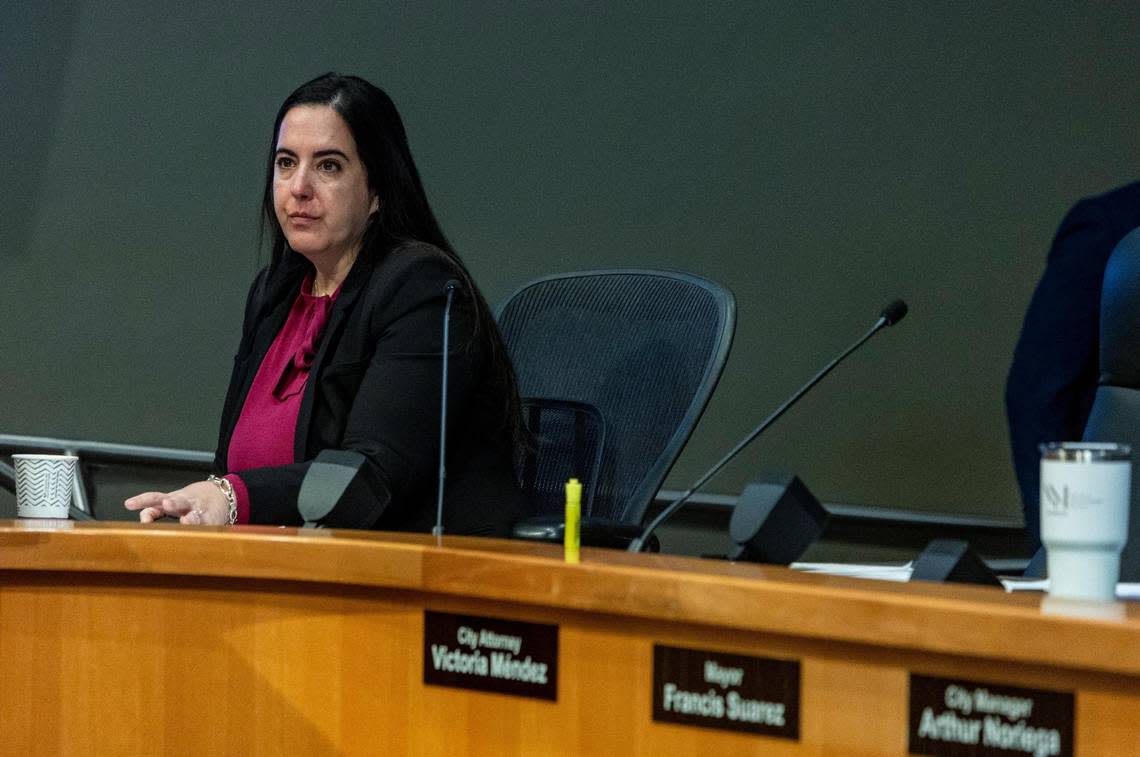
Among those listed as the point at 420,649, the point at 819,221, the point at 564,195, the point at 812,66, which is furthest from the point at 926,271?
the point at 420,649

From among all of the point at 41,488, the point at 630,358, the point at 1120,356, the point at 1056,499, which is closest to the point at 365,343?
the point at 630,358

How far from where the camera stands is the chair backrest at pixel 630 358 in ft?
6.75

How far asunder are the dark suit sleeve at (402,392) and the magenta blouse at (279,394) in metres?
0.10

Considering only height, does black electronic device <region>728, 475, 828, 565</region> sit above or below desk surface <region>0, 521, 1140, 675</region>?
above

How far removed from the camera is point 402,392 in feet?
6.26

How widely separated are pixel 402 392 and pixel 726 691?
979mm

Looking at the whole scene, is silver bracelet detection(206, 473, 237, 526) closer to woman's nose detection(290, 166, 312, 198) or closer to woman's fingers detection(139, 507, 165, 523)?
woman's fingers detection(139, 507, 165, 523)

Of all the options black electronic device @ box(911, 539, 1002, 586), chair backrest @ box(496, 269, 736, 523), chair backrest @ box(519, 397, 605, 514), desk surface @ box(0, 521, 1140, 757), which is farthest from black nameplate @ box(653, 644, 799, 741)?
chair backrest @ box(519, 397, 605, 514)

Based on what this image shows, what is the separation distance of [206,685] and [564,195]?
205cm

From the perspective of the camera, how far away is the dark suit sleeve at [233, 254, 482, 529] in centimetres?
177

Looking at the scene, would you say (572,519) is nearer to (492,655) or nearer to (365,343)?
(492,655)

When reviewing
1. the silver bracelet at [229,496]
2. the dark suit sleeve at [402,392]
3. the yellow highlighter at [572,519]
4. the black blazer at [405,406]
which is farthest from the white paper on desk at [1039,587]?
the silver bracelet at [229,496]

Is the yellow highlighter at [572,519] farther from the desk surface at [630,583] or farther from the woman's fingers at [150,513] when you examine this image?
the woman's fingers at [150,513]

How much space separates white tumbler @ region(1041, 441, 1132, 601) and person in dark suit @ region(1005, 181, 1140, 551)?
44.8 inches
